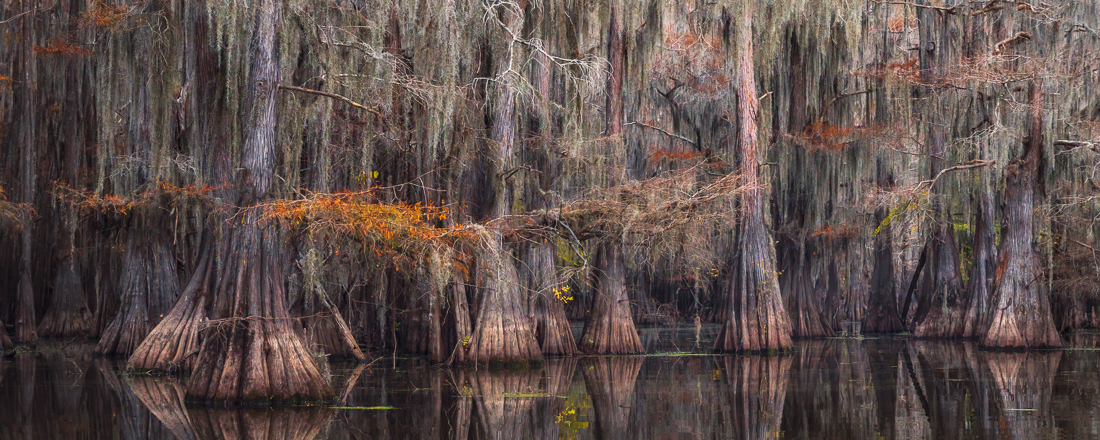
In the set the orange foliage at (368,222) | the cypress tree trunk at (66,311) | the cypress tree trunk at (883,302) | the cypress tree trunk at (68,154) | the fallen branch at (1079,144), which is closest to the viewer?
the orange foliage at (368,222)

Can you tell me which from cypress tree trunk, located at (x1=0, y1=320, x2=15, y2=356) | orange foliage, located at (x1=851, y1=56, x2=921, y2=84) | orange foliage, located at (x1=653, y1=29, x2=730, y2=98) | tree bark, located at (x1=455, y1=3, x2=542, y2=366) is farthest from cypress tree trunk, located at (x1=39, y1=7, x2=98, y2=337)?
orange foliage, located at (x1=851, y1=56, x2=921, y2=84)

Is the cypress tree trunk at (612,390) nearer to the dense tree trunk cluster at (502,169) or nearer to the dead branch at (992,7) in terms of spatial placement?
the dense tree trunk cluster at (502,169)

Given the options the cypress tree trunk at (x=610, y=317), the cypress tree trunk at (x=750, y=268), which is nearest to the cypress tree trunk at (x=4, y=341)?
the cypress tree trunk at (x=610, y=317)

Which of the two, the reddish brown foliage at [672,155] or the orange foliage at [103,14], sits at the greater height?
the orange foliage at [103,14]

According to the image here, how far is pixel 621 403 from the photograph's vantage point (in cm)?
1130

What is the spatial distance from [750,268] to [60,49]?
13.5 m

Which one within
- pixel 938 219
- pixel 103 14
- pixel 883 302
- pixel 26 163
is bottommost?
pixel 883 302

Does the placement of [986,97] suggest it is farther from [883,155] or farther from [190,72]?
[190,72]

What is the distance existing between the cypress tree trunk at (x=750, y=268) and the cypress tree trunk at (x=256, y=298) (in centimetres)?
983

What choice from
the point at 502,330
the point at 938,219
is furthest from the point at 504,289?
the point at 938,219

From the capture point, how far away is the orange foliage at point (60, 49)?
1983 centimetres

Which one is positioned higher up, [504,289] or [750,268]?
[750,268]

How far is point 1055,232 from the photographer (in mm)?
23500

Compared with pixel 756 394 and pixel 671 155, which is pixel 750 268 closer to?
pixel 671 155
